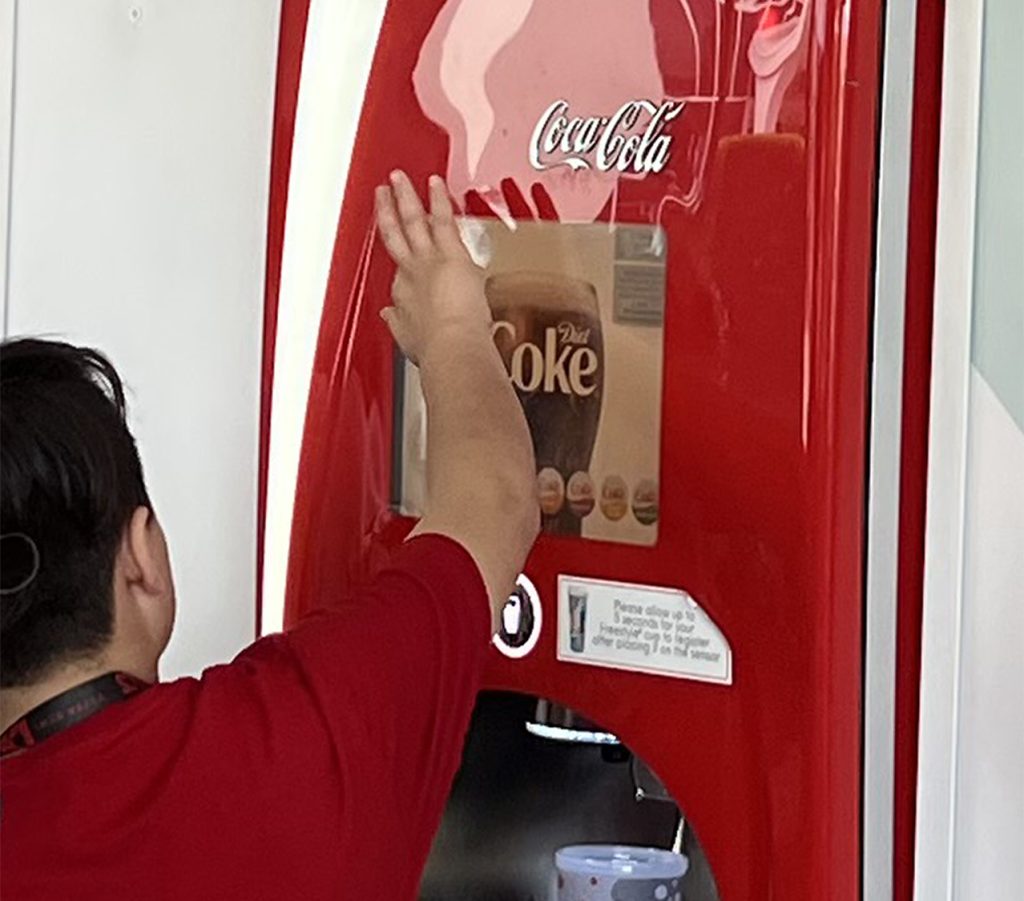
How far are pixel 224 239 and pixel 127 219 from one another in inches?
3.2

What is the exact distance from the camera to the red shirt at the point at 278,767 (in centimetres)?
106

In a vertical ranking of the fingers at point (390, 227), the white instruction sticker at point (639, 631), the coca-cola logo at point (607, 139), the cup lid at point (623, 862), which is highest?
the coca-cola logo at point (607, 139)

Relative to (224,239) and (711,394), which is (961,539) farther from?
(224,239)

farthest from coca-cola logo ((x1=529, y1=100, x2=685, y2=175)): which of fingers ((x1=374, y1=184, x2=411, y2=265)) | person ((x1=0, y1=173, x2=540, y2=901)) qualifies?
person ((x1=0, y1=173, x2=540, y2=901))

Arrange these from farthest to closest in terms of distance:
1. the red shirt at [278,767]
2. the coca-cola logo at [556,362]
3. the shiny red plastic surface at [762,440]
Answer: the coca-cola logo at [556,362] → the shiny red plastic surface at [762,440] → the red shirt at [278,767]

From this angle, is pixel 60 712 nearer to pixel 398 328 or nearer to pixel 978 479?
pixel 398 328

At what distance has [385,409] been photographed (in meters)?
1.42

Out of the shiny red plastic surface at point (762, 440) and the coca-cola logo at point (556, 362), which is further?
the coca-cola logo at point (556, 362)

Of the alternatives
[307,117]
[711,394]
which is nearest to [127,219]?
[307,117]

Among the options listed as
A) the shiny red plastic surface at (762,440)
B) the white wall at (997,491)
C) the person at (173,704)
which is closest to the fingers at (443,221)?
the shiny red plastic surface at (762,440)

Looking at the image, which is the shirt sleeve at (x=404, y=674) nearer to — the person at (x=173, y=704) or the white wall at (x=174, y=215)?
the person at (x=173, y=704)

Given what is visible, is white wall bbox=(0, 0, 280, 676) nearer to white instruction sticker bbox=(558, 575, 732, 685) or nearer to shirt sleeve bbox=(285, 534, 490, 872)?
white instruction sticker bbox=(558, 575, 732, 685)

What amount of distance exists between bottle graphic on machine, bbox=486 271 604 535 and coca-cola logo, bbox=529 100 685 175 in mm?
75

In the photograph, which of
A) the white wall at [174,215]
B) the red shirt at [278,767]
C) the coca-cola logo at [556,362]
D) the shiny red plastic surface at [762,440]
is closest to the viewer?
the red shirt at [278,767]
